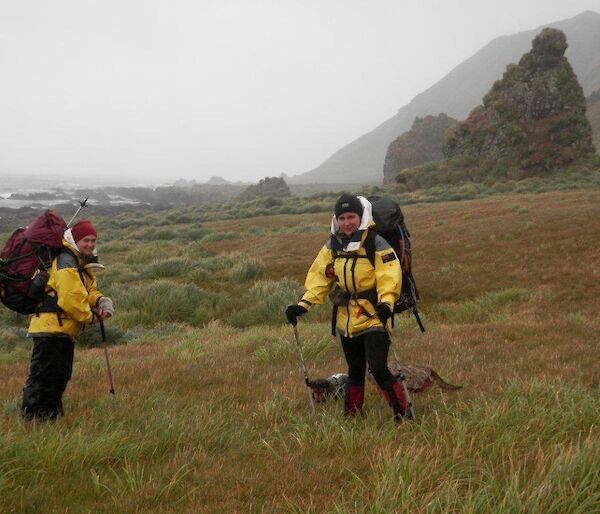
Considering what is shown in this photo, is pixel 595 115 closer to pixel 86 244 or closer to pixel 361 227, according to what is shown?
pixel 361 227

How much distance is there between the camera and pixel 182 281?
683 inches

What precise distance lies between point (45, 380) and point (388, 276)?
11.9 ft

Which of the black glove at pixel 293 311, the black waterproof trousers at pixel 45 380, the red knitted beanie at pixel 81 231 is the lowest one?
the black waterproof trousers at pixel 45 380

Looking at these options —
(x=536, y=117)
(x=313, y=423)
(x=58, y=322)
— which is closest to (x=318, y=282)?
(x=313, y=423)

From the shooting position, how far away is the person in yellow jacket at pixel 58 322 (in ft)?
16.3

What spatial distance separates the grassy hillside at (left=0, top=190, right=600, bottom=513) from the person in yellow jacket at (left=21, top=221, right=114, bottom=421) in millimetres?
237

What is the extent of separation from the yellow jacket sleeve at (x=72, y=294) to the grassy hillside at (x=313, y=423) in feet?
3.38

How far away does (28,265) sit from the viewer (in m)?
4.96

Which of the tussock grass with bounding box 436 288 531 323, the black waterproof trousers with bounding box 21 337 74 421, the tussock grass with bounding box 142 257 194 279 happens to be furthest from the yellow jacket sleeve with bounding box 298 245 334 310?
the tussock grass with bounding box 142 257 194 279

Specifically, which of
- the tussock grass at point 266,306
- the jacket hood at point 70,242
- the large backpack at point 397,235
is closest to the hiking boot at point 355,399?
the large backpack at point 397,235

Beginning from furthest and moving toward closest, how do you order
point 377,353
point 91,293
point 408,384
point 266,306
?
point 266,306, point 408,384, point 91,293, point 377,353

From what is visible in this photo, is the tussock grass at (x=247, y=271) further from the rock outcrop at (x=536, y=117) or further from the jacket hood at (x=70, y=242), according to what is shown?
the rock outcrop at (x=536, y=117)

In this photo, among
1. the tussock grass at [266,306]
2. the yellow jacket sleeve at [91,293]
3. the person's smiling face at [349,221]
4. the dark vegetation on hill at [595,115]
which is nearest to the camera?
the person's smiling face at [349,221]

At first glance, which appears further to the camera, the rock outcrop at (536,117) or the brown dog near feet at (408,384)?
the rock outcrop at (536,117)
